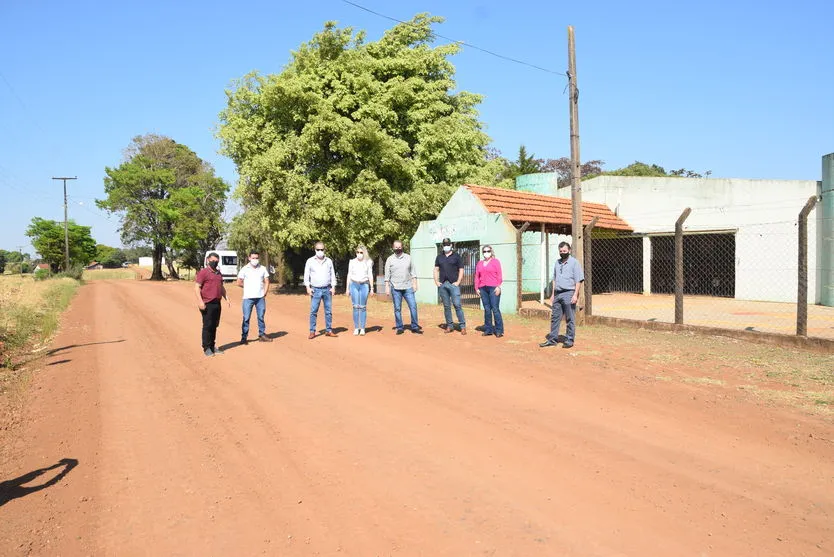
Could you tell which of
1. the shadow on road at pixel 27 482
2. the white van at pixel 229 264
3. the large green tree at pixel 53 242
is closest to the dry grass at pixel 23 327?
the shadow on road at pixel 27 482

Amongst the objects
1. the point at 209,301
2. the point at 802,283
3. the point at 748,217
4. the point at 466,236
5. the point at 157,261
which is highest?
the point at 748,217

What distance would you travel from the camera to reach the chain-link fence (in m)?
12.0

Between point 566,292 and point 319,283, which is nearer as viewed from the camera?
point 566,292

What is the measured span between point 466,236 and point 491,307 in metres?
5.70

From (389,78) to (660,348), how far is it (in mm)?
18563

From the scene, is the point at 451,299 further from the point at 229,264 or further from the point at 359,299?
the point at 229,264

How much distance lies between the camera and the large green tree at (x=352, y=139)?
22.3 metres

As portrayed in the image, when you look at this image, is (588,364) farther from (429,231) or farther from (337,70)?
(337,70)

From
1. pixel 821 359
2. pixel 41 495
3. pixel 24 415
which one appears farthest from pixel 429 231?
pixel 41 495

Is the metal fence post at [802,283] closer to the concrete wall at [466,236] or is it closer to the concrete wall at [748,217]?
the concrete wall at [466,236]

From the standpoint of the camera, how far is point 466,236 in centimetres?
1641

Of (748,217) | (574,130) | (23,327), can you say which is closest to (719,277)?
(748,217)

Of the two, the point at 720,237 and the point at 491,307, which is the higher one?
the point at 720,237

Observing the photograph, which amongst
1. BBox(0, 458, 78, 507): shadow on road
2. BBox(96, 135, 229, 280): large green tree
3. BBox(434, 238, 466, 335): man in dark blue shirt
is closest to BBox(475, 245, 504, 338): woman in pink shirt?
BBox(434, 238, 466, 335): man in dark blue shirt
